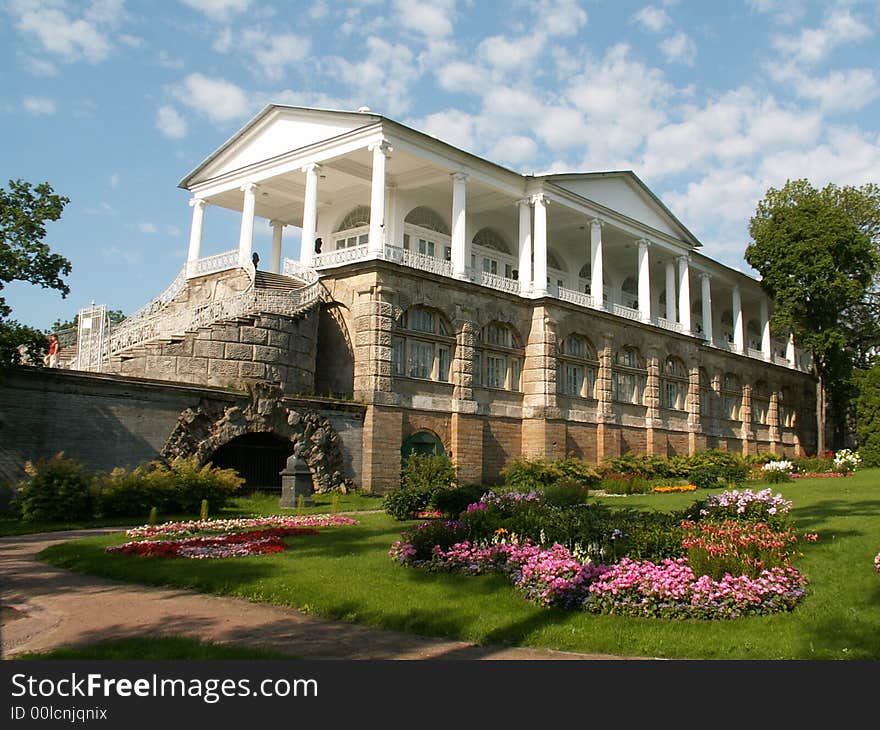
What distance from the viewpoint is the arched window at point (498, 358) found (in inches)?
1389

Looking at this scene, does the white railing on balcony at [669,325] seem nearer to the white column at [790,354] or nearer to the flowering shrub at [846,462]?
the flowering shrub at [846,462]

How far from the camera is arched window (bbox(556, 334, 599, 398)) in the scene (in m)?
38.6

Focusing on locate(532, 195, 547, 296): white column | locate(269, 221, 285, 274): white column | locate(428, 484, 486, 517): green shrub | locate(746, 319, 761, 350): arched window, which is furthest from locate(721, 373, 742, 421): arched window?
locate(428, 484, 486, 517): green shrub

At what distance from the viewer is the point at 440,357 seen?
33.5 meters

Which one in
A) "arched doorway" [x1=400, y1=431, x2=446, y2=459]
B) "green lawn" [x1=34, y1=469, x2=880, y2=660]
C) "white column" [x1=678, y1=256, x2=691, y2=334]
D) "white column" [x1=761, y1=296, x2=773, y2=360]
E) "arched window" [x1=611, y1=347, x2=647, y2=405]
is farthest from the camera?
"white column" [x1=761, y1=296, x2=773, y2=360]

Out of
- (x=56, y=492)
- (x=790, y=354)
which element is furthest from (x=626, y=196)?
(x=56, y=492)

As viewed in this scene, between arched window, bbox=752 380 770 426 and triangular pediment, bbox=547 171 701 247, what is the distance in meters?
13.4

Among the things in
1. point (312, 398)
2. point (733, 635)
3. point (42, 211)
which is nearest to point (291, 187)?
point (312, 398)

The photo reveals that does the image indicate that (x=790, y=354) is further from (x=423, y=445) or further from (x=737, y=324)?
(x=423, y=445)

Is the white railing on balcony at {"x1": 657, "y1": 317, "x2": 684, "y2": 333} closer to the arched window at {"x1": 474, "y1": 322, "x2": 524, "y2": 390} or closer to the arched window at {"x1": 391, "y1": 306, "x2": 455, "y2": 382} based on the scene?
the arched window at {"x1": 474, "y1": 322, "x2": 524, "y2": 390}

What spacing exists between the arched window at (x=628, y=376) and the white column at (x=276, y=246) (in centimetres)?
1759

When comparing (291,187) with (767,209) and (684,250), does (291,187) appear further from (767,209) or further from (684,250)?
(767,209)

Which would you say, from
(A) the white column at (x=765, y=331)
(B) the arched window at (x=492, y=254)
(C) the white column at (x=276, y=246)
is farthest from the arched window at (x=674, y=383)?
(C) the white column at (x=276, y=246)

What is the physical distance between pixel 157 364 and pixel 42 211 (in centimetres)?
687
